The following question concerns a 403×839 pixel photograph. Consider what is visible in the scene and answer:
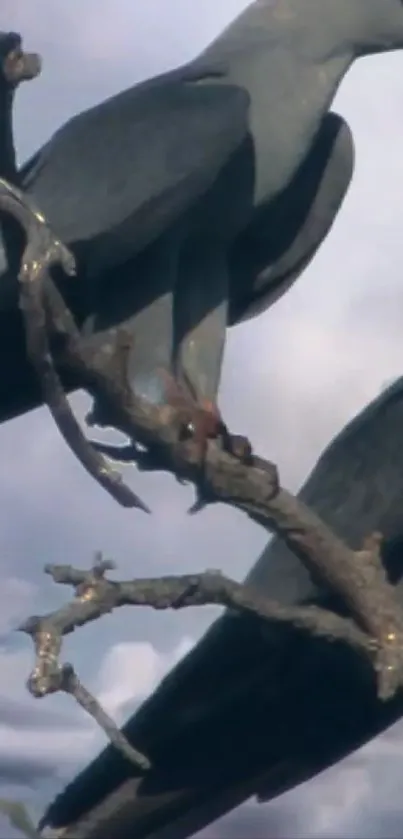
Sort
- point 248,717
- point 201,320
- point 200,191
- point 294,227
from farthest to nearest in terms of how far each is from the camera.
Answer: point 294,227, point 201,320, point 200,191, point 248,717

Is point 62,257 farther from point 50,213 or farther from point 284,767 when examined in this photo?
point 284,767

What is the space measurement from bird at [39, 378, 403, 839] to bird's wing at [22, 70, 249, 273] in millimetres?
756

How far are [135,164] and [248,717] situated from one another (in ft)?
4.18

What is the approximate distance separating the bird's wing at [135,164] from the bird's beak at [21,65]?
83cm

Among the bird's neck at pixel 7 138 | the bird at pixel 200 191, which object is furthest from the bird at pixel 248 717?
the bird's neck at pixel 7 138

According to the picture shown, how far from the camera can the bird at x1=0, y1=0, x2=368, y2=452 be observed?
3205 millimetres

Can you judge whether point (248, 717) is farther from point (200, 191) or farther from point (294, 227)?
point (294, 227)

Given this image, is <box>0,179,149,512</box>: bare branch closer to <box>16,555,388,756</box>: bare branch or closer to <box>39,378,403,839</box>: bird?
<box>16,555,388,756</box>: bare branch

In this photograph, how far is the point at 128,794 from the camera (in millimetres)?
2732

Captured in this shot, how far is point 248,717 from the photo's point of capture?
9.57ft

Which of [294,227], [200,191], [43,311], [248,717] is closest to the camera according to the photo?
[43,311]

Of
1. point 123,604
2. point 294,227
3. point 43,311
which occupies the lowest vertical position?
point 123,604

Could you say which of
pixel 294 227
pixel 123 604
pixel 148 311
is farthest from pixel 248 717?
pixel 294 227

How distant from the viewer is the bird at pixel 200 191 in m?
3.21
